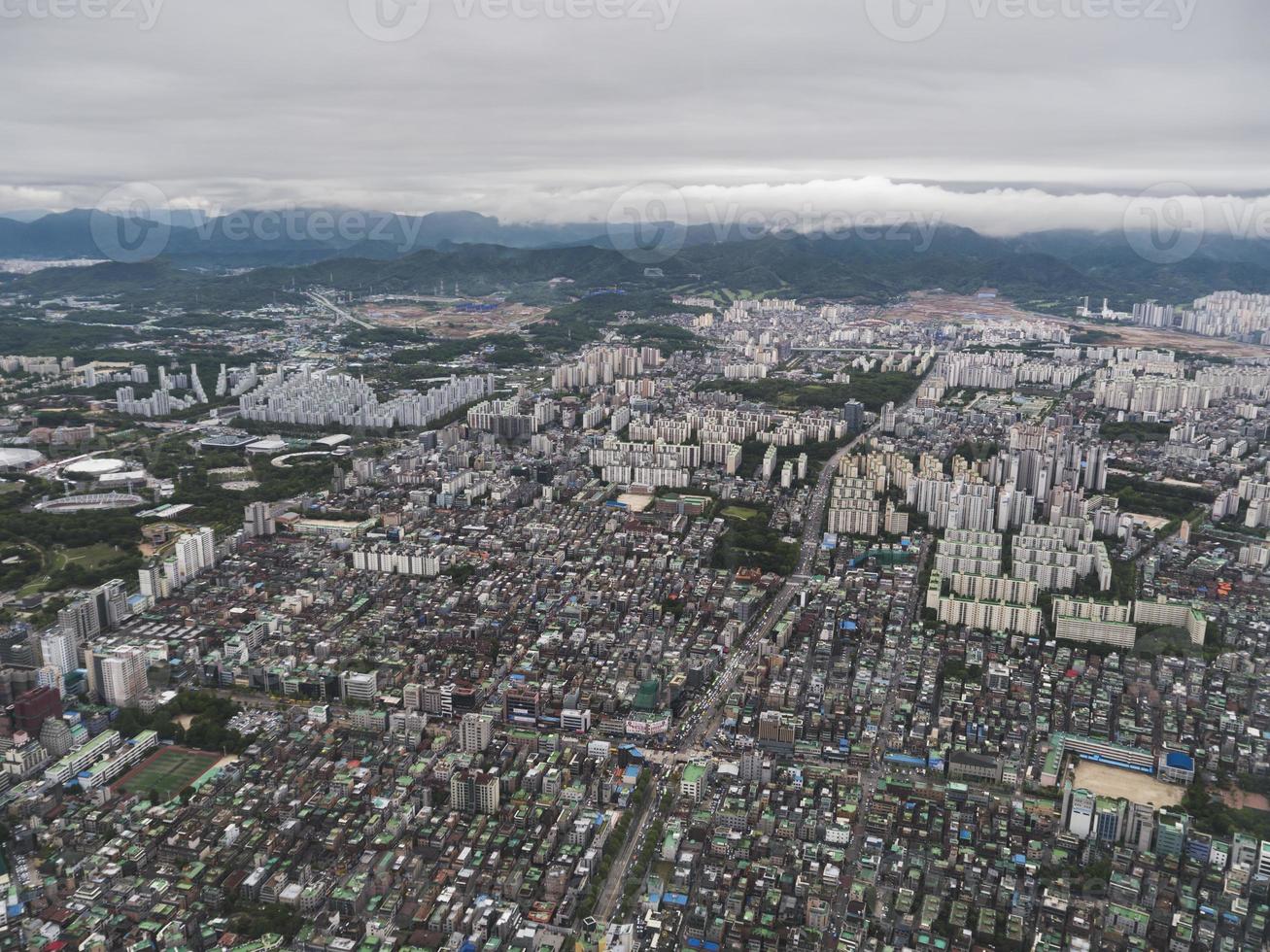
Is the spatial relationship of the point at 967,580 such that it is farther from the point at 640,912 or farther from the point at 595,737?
the point at 640,912

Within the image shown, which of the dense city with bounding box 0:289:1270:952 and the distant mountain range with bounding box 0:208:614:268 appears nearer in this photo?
the dense city with bounding box 0:289:1270:952

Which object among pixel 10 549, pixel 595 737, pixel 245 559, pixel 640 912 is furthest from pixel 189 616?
pixel 640 912

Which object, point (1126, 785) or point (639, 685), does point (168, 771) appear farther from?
point (1126, 785)

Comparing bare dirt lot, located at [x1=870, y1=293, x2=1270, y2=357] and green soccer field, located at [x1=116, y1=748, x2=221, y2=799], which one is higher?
bare dirt lot, located at [x1=870, y1=293, x2=1270, y2=357]

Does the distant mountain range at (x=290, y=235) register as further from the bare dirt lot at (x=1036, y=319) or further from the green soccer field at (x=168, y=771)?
the green soccer field at (x=168, y=771)

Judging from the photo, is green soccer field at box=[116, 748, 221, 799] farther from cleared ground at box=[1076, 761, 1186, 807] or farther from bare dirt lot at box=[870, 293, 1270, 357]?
bare dirt lot at box=[870, 293, 1270, 357]

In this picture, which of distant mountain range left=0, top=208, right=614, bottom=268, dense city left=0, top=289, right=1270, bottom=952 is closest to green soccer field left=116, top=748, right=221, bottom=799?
dense city left=0, top=289, right=1270, bottom=952
